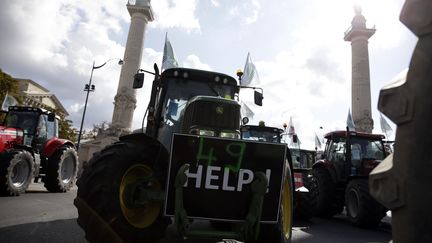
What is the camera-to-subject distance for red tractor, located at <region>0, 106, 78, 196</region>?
799 cm

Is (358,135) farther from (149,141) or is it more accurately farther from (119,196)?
(119,196)

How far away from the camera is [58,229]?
483 cm

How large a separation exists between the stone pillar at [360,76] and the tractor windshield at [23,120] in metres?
34.3

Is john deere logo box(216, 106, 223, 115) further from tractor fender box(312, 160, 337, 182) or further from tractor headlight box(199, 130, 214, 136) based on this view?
tractor fender box(312, 160, 337, 182)

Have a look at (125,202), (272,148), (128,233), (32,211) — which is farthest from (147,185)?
(32,211)

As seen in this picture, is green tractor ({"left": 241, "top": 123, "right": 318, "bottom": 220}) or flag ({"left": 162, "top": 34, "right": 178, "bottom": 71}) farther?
flag ({"left": 162, "top": 34, "right": 178, "bottom": 71})

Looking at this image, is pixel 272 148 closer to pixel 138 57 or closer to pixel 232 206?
pixel 232 206

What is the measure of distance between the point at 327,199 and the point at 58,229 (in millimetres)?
6788

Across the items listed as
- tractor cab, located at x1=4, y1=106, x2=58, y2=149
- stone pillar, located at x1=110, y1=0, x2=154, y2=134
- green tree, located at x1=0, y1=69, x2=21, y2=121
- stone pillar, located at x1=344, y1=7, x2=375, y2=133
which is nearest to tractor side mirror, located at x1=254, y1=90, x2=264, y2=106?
tractor cab, located at x1=4, y1=106, x2=58, y2=149

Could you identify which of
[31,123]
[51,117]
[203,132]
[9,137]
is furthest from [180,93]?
[51,117]

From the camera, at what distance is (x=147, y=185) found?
3.21 metres

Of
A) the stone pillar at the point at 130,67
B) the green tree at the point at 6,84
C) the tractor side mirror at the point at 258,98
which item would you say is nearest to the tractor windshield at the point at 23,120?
the tractor side mirror at the point at 258,98

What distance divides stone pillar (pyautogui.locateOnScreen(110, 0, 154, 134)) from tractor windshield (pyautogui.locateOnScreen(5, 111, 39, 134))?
27.2m

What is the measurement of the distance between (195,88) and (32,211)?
3.92 m
